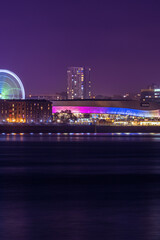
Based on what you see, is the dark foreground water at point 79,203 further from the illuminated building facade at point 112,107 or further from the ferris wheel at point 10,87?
the illuminated building facade at point 112,107

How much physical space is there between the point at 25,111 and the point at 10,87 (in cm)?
1034

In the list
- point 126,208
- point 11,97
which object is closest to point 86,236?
point 126,208

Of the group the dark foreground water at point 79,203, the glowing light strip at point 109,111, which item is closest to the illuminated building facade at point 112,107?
the glowing light strip at point 109,111

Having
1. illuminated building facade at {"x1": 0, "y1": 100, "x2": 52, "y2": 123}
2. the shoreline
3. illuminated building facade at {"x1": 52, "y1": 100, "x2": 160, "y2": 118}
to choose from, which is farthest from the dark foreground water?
illuminated building facade at {"x1": 52, "y1": 100, "x2": 160, "y2": 118}

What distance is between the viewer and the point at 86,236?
11805 millimetres

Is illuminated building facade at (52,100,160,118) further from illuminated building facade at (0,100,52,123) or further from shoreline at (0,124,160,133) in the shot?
shoreline at (0,124,160,133)

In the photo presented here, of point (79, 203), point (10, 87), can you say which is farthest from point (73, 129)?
point (79, 203)

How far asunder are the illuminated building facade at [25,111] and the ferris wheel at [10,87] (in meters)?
1.92

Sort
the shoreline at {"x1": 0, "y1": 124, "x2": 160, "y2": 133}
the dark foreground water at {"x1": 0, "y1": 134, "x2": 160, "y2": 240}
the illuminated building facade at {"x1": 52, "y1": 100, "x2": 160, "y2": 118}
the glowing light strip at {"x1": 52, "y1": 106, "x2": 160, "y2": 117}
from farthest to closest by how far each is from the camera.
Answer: the glowing light strip at {"x1": 52, "y1": 106, "x2": 160, "y2": 117}
the illuminated building facade at {"x1": 52, "y1": 100, "x2": 160, "y2": 118}
the shoreline at {"x1": 0, "y1": 124, "x2": 160, "y2": 133}
the dark foreground water at {"x1": 0, "y1": 134, "x2": 160, "y2": 240}

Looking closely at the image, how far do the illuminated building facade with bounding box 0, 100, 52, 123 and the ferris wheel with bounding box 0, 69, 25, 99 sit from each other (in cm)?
192

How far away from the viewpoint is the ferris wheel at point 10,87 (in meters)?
117

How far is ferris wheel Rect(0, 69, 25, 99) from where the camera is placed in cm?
11744

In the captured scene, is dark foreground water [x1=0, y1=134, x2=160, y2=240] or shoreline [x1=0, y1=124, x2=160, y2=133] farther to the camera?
shoreline [x1=0, y1=124, x2=160, y2=133]

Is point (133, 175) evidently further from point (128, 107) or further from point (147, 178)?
point (128, 107)
